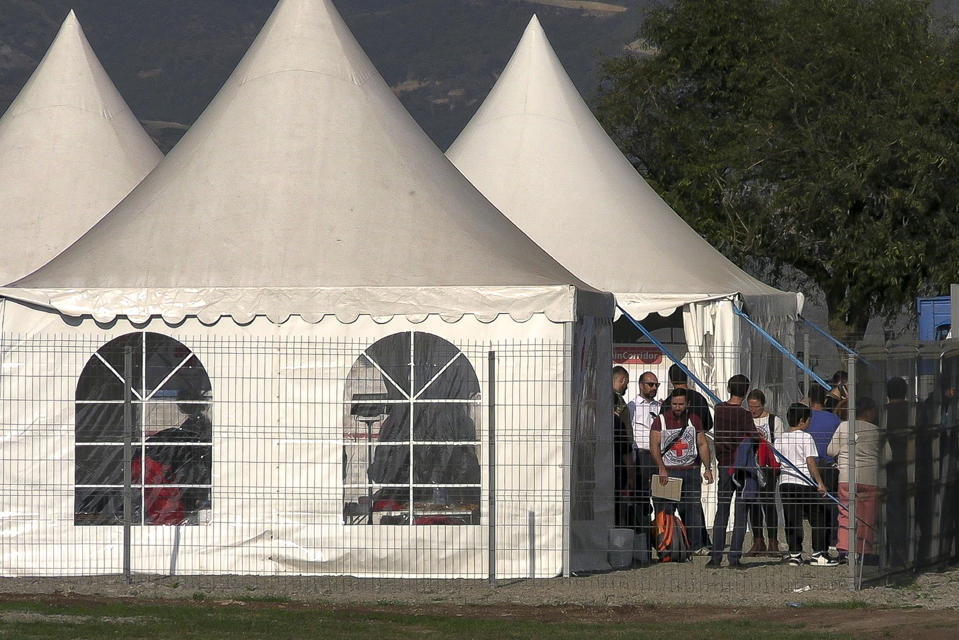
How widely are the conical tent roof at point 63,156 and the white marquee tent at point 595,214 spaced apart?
4154mm

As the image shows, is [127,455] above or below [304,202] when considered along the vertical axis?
below

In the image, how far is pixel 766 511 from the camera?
512 inches

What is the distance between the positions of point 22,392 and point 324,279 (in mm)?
2430

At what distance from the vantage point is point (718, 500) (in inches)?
484

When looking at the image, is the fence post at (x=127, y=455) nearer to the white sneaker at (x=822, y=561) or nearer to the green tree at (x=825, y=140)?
the white sneaker at (x=822, y=561)

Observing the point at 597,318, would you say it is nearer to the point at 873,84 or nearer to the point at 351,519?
the point at 351,519

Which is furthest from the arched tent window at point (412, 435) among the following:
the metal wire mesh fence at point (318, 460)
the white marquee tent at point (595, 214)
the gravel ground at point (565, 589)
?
the white marquee tent at point (595, 214)

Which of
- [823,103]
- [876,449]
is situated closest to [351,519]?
[876,449]

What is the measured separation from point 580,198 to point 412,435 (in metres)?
6.81

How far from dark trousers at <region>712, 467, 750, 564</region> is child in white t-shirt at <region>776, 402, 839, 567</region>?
35 centimetres

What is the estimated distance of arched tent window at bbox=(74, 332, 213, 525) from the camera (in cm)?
1188

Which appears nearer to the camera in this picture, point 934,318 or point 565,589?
point 565,589

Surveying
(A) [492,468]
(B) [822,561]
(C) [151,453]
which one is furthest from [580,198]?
(C) [151,453]

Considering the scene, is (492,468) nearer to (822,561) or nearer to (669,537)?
(669,537)
